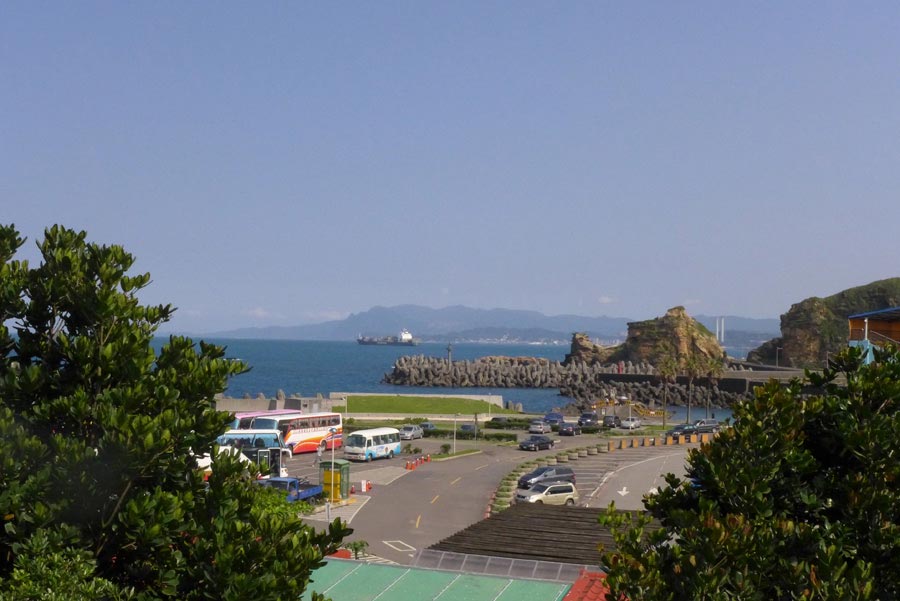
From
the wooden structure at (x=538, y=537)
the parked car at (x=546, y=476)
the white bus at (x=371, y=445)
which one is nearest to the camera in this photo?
the wooden structure at (x=538, y=537)

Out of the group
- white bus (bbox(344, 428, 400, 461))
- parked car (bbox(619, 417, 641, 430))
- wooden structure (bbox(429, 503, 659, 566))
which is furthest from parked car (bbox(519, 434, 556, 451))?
wooden structure (bbox(429, 503, 659, 566))

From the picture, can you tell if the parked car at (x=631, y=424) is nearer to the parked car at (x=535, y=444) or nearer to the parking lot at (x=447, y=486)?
the parking lot at (x=447, y=486)

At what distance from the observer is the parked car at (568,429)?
82938 mm

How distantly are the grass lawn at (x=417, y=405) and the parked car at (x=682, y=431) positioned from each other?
22.8 metres

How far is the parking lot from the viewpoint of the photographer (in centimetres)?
4112

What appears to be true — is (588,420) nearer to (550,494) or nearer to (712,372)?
(550,494)

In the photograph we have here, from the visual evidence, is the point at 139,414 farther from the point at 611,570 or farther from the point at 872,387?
the point at 872,387

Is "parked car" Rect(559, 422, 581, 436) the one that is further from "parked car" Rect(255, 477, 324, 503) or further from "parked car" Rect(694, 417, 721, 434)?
"parked car" Rect(255, 477, 324, 503)

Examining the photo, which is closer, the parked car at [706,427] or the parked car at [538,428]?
the parked car at [706,427]

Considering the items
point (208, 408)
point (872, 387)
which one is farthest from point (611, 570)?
point (208, 408)

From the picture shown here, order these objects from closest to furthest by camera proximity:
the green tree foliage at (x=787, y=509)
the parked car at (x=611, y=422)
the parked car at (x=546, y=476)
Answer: the green tree foliage at (x=787, y=509)
the parked car at (x=546, y=476)
the parked car at (x=611, y=422)

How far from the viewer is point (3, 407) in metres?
12.1

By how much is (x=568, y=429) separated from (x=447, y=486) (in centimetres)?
3202

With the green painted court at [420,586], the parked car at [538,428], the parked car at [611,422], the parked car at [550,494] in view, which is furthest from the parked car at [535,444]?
the green painted court at [420,586]
